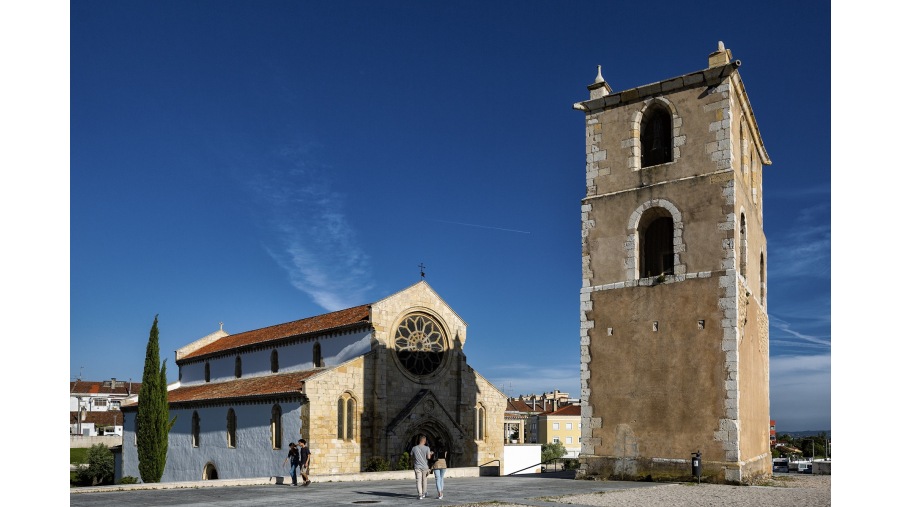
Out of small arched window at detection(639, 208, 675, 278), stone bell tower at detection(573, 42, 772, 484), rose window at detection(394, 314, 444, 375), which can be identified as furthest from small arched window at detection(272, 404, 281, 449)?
small arched window at detection(639, 208, 675, 278)

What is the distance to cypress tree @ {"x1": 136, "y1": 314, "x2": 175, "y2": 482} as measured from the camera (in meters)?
39.4

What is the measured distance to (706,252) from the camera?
21.2 metres

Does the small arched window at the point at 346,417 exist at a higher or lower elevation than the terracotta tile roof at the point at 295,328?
lower

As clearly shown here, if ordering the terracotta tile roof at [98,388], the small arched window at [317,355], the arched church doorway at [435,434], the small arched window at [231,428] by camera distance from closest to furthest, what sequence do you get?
1. the arched church doorway at [435,434]
2. the small arched window at [231,428]
3. the small arched window at [317,355]
4. the terracotta tile roof at [98,388]

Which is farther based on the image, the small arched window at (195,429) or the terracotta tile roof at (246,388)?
the small arched window at (195,429)

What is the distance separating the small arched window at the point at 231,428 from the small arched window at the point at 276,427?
362cm

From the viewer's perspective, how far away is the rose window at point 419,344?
37562 millimetres

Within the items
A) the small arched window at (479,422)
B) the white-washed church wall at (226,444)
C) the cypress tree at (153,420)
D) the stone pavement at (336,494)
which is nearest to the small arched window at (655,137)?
the stone pavement at (336,494)

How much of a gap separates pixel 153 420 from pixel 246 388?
17.3 ft

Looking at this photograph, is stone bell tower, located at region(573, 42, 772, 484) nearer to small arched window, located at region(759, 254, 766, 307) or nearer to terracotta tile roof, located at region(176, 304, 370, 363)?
small arched window, located at region(759, 254, 766, 307)

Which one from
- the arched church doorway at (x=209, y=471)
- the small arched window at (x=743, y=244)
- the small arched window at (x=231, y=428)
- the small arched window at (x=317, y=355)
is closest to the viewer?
the small arched window at (x=743, y=244)

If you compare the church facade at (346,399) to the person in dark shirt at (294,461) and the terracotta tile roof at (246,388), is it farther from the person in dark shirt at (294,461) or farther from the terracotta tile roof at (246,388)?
the person in dark shirt at (294,461)
